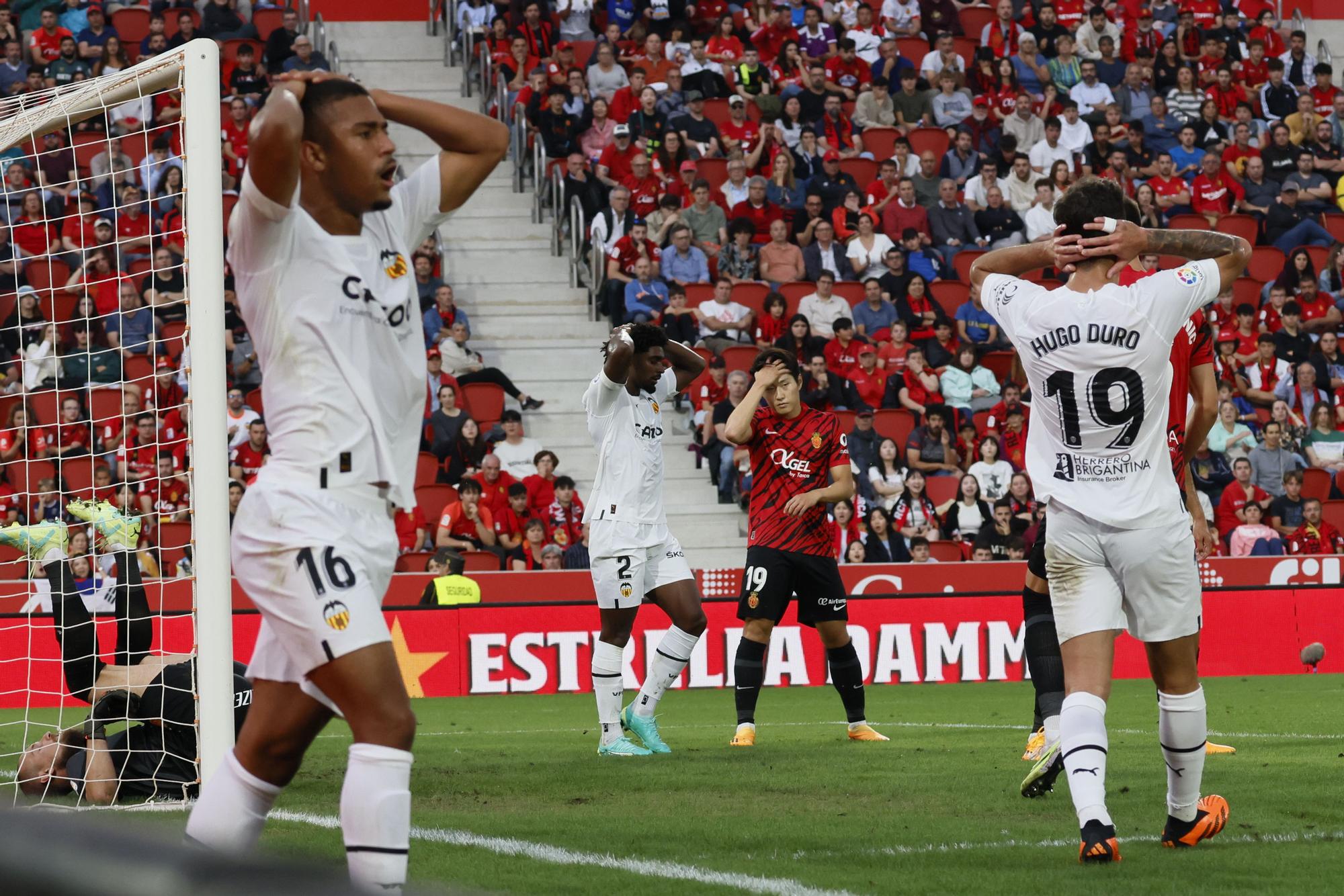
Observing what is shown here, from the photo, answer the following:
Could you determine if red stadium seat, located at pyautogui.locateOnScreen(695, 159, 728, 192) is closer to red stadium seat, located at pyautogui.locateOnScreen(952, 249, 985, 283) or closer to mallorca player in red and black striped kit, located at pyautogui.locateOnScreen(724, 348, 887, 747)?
red stadium seat, located at pyautogui.locateOnScreen(952, 249, 985, 283)

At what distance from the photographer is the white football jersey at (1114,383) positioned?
18.7ft

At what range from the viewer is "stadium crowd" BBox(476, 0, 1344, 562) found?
19.7 meters

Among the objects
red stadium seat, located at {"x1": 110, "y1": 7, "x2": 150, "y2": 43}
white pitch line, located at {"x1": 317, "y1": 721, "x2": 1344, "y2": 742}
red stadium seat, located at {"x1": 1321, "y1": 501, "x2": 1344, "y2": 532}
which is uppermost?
red stadium seat, located at {"x1": 110, "y1": 7, "x2": 150, "y2": 43}

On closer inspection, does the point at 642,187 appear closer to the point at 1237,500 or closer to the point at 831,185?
the point at 831,185

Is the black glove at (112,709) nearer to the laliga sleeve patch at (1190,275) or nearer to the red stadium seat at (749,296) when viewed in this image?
the laliga sleeve patch at (1190,275)

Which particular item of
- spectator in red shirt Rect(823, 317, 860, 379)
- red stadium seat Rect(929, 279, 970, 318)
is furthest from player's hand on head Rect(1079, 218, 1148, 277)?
A: red stadium seat Rect(929, 279, 970, 318)

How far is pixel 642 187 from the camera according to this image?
2225cm

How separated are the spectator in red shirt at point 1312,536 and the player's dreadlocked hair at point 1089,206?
14.6 meters

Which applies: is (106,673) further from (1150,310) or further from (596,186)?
(596,186)

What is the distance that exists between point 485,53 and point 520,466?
7.35m

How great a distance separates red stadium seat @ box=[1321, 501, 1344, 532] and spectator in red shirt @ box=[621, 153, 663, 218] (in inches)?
Result: 362

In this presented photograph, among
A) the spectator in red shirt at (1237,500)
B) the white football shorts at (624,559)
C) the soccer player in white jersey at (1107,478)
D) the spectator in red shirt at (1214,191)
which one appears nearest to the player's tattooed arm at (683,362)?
the white football shorts at (624,559)

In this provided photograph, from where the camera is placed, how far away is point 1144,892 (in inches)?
200

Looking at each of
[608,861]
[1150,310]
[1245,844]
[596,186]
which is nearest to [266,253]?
[608,861]
